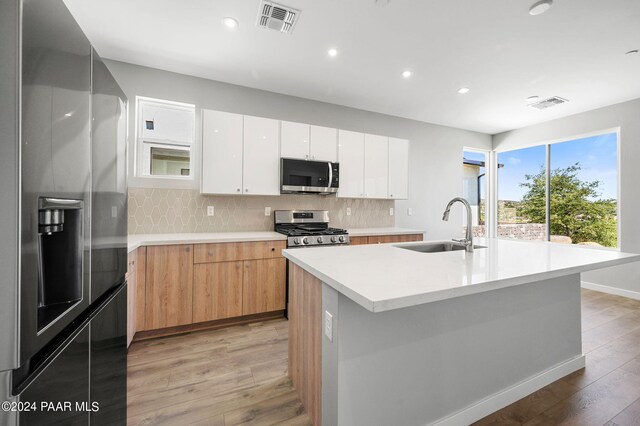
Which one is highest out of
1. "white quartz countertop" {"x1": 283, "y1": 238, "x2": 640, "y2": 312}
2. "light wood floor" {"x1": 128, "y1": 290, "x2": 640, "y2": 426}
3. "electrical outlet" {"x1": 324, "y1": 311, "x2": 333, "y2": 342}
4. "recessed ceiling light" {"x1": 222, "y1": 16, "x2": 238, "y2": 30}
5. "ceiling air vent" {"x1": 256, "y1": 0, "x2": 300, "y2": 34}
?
"recessed ceiling light" {"x1": 222, "y1": 16, "x2": 238, "y2": 30}

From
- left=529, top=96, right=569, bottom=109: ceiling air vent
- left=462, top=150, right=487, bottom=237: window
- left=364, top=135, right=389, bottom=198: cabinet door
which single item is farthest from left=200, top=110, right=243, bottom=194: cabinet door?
left=462, top=150, right=487, bottom=237: window

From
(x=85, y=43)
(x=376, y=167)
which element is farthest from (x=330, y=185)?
(x=85, y=43)

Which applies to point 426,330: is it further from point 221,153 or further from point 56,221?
point 221,153

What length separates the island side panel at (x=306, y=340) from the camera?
1.46 metres

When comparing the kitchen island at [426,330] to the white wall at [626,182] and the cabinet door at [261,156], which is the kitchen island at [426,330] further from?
the white wall at [626,182]

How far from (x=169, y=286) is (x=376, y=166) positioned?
9.79 feet

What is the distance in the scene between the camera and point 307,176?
339 cm

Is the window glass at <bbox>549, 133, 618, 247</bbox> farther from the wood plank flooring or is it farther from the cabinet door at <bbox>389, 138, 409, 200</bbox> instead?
the wood plank flooring

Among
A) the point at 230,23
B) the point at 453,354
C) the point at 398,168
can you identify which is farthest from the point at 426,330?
the point at 398,168

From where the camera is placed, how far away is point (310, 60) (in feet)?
9.32

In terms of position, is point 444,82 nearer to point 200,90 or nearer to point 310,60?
point 310,60

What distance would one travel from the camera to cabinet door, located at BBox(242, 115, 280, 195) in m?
3.13

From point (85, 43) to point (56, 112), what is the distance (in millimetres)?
353

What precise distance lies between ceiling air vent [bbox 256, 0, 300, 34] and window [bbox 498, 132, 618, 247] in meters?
4.94
